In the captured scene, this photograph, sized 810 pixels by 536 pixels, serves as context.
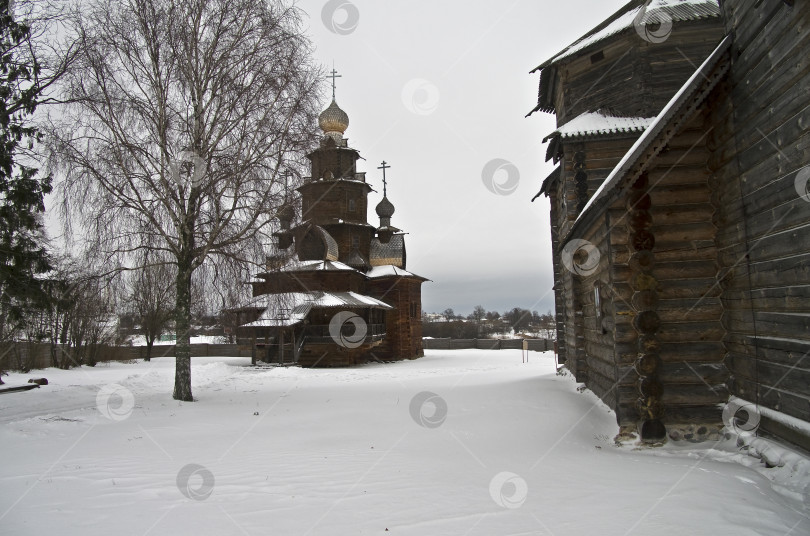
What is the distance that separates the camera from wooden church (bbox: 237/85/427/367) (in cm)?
2516

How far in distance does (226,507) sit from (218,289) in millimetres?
7926

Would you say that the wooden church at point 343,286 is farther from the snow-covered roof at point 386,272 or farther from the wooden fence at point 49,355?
the wooden fence at point 49,355

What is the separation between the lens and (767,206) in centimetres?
605

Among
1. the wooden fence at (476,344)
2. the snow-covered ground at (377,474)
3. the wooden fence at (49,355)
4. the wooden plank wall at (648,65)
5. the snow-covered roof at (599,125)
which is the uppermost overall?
the wooden plank wall at (648,65)

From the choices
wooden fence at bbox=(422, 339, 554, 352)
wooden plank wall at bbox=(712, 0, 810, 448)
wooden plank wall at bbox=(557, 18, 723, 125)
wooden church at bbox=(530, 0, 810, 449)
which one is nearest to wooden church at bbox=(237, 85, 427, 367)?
wooden fence at bbox=(422, 339, 554, 352)

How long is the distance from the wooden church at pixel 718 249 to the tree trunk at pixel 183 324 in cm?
922

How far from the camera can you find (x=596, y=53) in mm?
12477

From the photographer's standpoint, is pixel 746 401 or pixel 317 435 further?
pixel 317 435

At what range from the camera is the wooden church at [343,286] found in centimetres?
2516

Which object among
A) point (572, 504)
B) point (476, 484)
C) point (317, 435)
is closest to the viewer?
point (572, 504)

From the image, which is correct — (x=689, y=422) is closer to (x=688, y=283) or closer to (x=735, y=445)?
(x=735, y=445)

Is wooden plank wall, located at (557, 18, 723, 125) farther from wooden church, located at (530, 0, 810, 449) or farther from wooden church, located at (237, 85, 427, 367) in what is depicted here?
wooden church, located at (237, 85, 427, 367)

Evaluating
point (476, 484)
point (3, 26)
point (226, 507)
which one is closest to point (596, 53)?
point (476, 484)

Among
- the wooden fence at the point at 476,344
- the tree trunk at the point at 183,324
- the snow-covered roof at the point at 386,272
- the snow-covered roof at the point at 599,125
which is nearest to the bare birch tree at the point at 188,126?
the tree trunk at the point at 183,324
